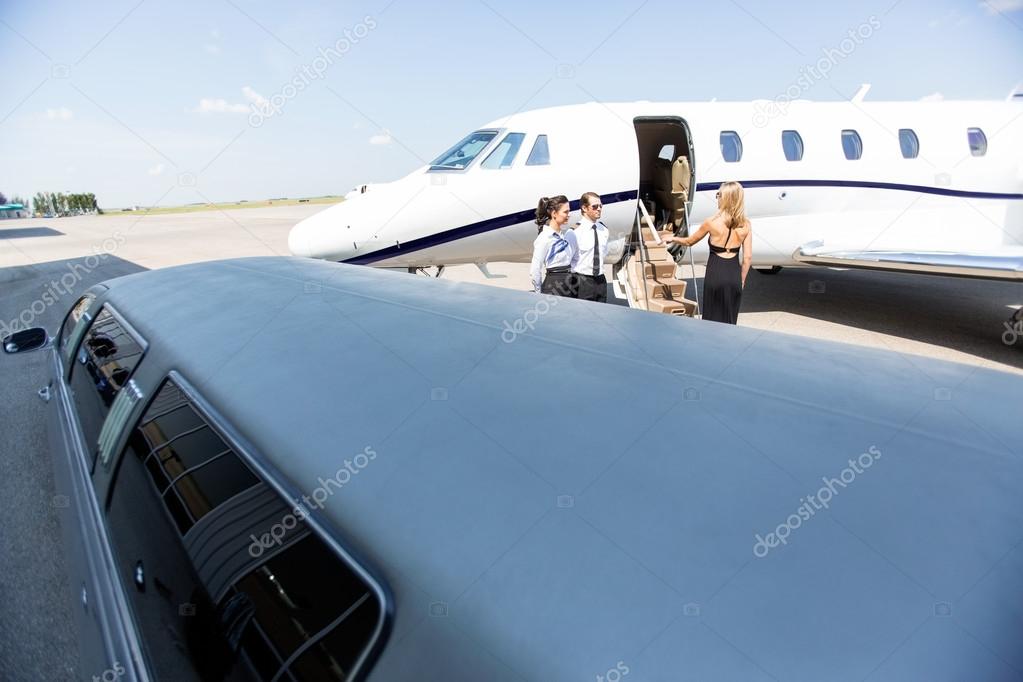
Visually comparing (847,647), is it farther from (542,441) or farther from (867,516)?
(542,441)

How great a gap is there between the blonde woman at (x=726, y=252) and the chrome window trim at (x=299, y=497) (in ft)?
14.3

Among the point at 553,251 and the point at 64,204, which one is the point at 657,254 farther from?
the point at 64,204

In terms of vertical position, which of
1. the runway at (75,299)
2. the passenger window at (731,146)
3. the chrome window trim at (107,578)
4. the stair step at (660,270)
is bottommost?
the runway at (75,299)

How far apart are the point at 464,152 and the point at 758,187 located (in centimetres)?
408

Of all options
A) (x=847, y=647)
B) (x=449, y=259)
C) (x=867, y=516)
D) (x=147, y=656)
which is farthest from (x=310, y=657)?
(x=449, y=259)

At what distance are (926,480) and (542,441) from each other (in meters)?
0.61

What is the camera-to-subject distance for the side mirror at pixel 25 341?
3.23 meters

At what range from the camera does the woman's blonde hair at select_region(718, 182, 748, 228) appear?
15.7ft

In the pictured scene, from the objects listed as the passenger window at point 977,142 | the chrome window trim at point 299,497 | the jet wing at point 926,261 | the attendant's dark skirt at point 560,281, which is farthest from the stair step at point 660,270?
the chrome window trim at point 299,497

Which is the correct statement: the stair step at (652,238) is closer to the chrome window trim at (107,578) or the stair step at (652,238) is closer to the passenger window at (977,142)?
the passenger window at (977,142)

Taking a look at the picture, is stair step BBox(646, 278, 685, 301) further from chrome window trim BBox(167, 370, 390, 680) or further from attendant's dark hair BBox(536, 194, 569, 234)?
chrome window trim BBox(167, 370, 390, 680)

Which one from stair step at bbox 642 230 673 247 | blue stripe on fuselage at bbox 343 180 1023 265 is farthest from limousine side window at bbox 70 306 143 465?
stair step at bbox 642 230 673 247

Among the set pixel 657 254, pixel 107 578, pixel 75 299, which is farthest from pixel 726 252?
pixel 75 299

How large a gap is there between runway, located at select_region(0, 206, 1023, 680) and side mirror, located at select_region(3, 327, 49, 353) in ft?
3.25
